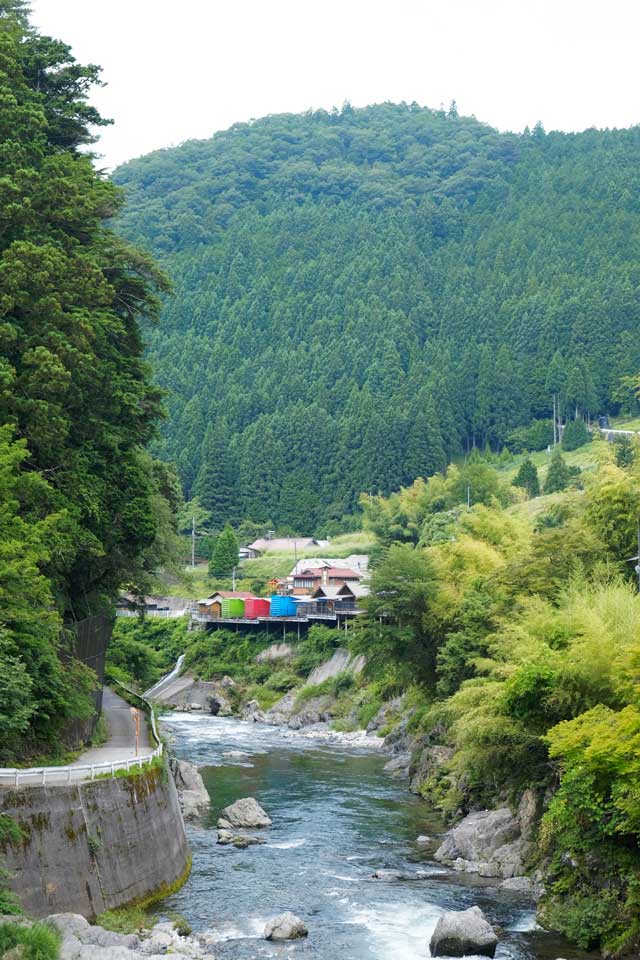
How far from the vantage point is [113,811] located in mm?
28062

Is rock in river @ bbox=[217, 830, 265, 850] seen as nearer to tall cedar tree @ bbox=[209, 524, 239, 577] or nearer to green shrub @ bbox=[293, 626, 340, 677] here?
green shrub @ bbox=[293, 626, 340, 677]

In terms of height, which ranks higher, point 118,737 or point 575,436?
point 575,436

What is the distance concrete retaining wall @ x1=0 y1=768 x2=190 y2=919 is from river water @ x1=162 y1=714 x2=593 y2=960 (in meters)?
1.20

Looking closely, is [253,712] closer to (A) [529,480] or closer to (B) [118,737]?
(B) [118,737]

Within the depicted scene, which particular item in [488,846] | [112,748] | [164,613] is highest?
[112,748]

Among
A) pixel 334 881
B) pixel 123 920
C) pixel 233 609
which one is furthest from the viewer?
pixel 233 609

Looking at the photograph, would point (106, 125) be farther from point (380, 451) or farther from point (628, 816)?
point (380, 451)

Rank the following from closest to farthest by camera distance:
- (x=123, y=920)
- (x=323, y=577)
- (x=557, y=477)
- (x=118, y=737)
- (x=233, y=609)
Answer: (x=123, y=920) → (x=118, y=737) → (x=233, y=609) → (x=323, y=577) → (x=557, y=477)

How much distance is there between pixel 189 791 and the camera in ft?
142

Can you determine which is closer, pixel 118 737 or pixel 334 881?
pixel 334 881

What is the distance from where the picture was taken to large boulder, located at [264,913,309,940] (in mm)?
26656

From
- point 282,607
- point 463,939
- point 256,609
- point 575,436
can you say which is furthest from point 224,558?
point 463,939

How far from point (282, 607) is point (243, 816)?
195 feet

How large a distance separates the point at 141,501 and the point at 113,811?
1171cm
